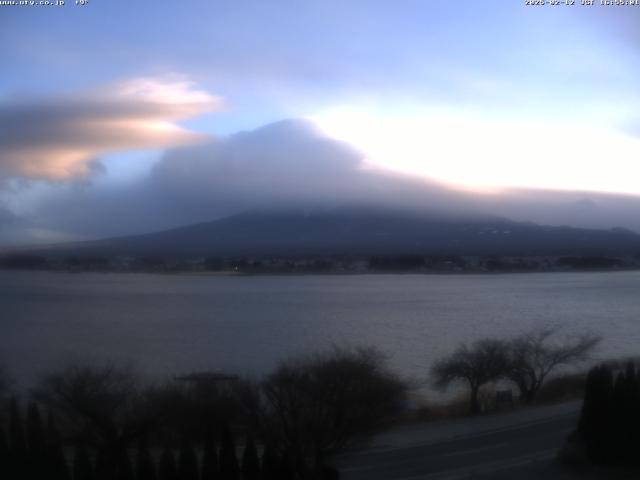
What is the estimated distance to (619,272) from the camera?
70.1 meters

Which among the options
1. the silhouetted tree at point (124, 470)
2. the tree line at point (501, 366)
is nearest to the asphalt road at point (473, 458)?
the silhouetted tree at point (124, 470)

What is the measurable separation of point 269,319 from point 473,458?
780 inches

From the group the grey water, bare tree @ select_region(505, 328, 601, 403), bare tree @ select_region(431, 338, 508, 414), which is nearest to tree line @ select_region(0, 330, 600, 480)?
bare tree @ select_region(431, 338, 508, 414)

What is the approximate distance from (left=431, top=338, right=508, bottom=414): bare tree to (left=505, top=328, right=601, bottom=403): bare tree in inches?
11.3

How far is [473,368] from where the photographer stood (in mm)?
15805

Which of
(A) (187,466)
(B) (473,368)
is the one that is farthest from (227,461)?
(B) (473,368)

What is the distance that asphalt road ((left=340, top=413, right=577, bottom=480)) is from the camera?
9.14 m

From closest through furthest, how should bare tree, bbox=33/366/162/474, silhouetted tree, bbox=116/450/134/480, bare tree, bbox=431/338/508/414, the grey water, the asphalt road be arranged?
silhouetted tree, bbox=116/450/134/480
bare tree, bbox=33/366/162/474
the asphalt road
bare tree, bbox=431/338/508/414
the grey water

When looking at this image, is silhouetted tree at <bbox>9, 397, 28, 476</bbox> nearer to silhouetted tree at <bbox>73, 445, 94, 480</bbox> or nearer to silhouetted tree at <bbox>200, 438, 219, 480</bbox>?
silhouetted tree at <bbox>73, 445, 94, 480</bbox>

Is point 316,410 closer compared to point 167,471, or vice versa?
point 167,471

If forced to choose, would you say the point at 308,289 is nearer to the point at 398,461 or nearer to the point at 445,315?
the point at 445,315

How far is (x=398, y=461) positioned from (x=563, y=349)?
9344 mm

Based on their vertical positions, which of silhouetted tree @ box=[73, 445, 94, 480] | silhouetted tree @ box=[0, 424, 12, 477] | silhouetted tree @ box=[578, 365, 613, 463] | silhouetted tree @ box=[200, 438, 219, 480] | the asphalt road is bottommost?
the asphalt road

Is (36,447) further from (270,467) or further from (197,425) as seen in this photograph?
(197,425)
